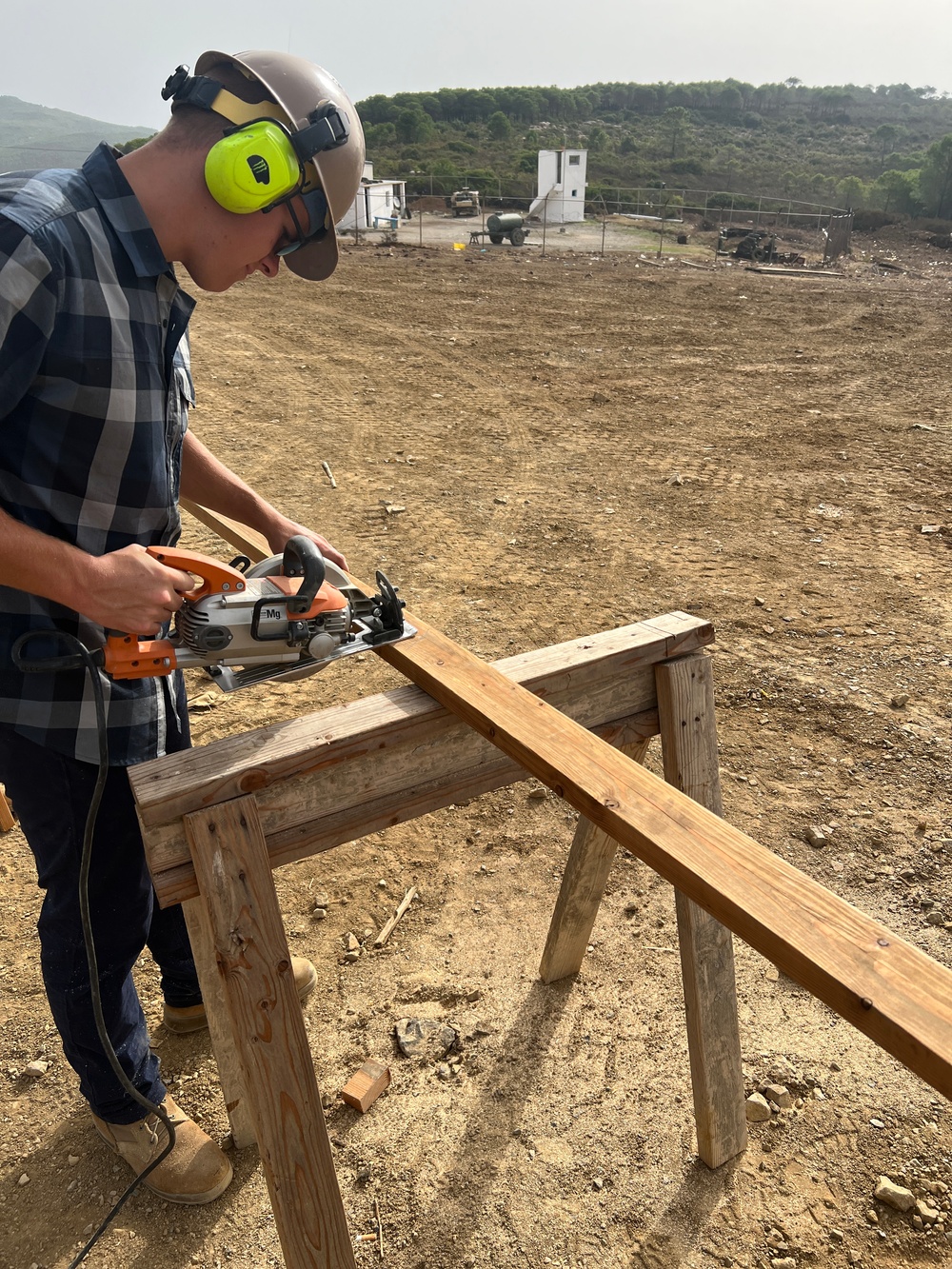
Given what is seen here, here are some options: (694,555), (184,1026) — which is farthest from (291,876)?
(694,555)

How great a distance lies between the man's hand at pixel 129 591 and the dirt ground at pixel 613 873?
174cm

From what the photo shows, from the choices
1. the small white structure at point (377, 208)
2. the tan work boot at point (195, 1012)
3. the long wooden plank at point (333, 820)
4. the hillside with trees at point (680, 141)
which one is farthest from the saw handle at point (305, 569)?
the small white structure at point (377, 208)

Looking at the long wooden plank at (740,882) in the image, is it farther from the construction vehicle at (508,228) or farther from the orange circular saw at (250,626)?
the construction vehicle at (508,228)

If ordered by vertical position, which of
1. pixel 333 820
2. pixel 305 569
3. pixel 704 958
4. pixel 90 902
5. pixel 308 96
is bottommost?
pixel 704 958

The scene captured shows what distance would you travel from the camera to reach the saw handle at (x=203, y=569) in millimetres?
1648

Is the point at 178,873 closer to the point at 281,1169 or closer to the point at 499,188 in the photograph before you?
the point at 281,1169

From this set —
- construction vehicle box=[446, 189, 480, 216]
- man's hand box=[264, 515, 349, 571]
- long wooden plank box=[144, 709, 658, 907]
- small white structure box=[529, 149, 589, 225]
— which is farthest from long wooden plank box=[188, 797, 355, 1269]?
construction vehicle box=[446, 189, 480, 216]

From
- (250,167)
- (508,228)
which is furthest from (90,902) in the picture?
(508,228)

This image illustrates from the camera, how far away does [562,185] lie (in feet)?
110

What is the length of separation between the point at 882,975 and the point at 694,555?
4917 mm

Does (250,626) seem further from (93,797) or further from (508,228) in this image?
(508,228)

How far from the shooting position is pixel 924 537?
19.9ft

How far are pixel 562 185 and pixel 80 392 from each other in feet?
119

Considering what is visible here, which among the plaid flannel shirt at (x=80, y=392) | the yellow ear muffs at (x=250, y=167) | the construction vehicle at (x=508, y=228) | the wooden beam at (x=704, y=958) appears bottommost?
the wooden beam at (x=704, y=958)
